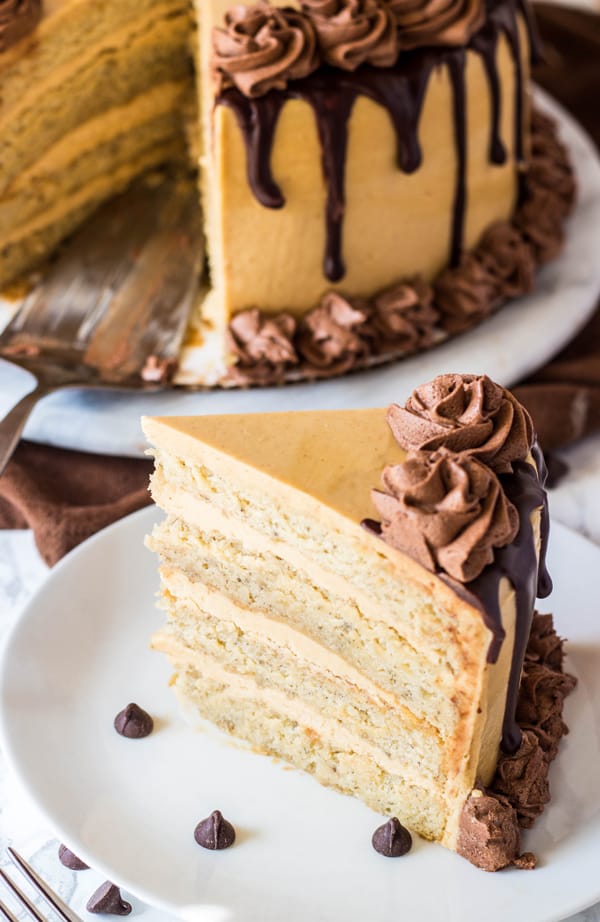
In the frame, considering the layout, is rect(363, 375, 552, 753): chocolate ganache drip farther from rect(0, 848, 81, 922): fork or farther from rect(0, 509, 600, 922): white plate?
rect(0, 848, 81, 922): fork

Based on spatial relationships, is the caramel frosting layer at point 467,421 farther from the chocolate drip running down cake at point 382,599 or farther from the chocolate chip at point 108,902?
the chocolate chip at point 108,902

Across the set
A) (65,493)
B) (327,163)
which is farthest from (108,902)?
(327,163)

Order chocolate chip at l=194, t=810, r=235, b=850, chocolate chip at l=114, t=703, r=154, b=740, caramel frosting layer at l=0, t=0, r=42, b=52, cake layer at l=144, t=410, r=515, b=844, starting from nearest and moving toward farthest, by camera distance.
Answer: cake layer at l=144, t=410, r=515, b=844 → chocolate chip at l=194, t=810, r=235, b=850 → chocolate chip at l=114, t=703, r=154, b=740 → caramel frosting layer at l=0, t=0, r=42, b=52

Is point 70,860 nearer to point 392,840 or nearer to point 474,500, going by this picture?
point 392,840

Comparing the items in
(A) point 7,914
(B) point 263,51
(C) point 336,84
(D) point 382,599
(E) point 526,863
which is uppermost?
(B) point 263,51

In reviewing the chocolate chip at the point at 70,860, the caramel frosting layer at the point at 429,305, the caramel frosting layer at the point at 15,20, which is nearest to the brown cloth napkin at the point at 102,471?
the caramel frosting layer at the point at 429,305

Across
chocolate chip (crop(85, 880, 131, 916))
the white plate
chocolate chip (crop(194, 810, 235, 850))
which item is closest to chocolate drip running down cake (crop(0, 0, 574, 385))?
the white plate
